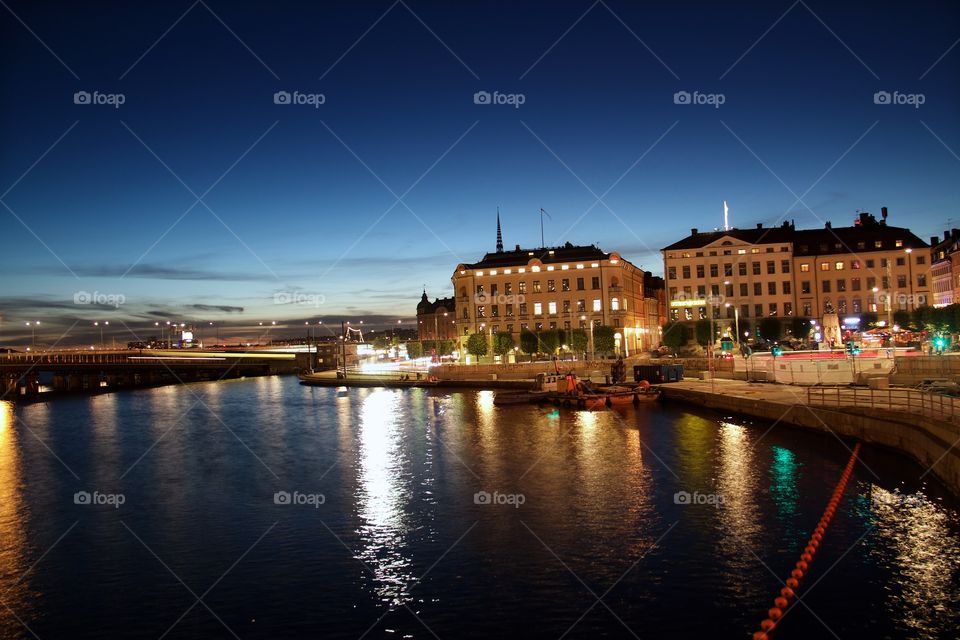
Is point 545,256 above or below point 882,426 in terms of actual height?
above

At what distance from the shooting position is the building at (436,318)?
16025 cm

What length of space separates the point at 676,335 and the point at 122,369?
95161 millimetres

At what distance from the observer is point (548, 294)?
8788cm

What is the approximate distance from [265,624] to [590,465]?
18.1m

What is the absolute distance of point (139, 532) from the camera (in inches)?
860

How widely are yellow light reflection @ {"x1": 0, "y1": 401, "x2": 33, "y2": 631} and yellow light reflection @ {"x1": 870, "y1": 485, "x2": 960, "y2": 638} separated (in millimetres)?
18839

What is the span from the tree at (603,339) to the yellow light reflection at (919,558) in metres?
58.2

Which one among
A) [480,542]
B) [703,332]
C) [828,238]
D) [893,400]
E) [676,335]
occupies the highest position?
[828,238]

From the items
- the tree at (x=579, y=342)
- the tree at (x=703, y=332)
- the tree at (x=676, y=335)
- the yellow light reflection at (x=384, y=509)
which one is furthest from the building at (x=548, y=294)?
the yellow light reflection at (x=384, y=509)

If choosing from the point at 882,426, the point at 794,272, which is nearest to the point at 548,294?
the point at 794,272

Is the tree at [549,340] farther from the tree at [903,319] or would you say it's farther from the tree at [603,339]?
the tree at [903,319]

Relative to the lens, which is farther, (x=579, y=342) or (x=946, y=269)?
(x=946, y=269)

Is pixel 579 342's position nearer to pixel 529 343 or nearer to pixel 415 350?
pixel 529 343

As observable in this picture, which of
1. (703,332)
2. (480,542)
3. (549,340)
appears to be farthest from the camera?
(549,340)
